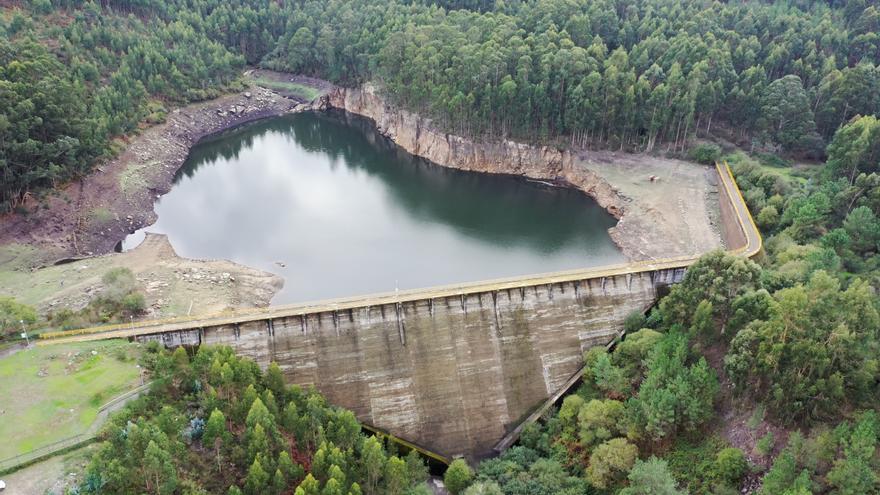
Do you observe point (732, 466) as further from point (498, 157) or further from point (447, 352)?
point (498, 157)

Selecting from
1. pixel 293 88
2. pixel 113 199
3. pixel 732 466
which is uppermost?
pixel 293 88

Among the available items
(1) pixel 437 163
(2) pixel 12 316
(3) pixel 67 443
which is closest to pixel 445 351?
(3) pixel 67 443

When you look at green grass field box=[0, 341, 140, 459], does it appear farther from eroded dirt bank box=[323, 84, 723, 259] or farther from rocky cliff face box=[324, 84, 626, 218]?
rocky cliff face box=[324, 84, 626, 218]

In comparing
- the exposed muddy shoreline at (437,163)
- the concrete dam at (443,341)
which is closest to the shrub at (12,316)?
the concrete dam at (443,341)

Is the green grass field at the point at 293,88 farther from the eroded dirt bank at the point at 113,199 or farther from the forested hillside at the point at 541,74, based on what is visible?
the eroded dirt bank at the point at 113,199

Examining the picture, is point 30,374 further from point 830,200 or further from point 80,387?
point 830,200

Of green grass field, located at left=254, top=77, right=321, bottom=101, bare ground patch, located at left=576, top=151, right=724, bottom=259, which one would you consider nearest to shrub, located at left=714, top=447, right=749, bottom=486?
bare ground patch, located at left=576, top=151, right=724, bottom=259

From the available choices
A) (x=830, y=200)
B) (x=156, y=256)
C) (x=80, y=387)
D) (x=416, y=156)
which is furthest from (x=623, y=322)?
(x=416, y=156)
